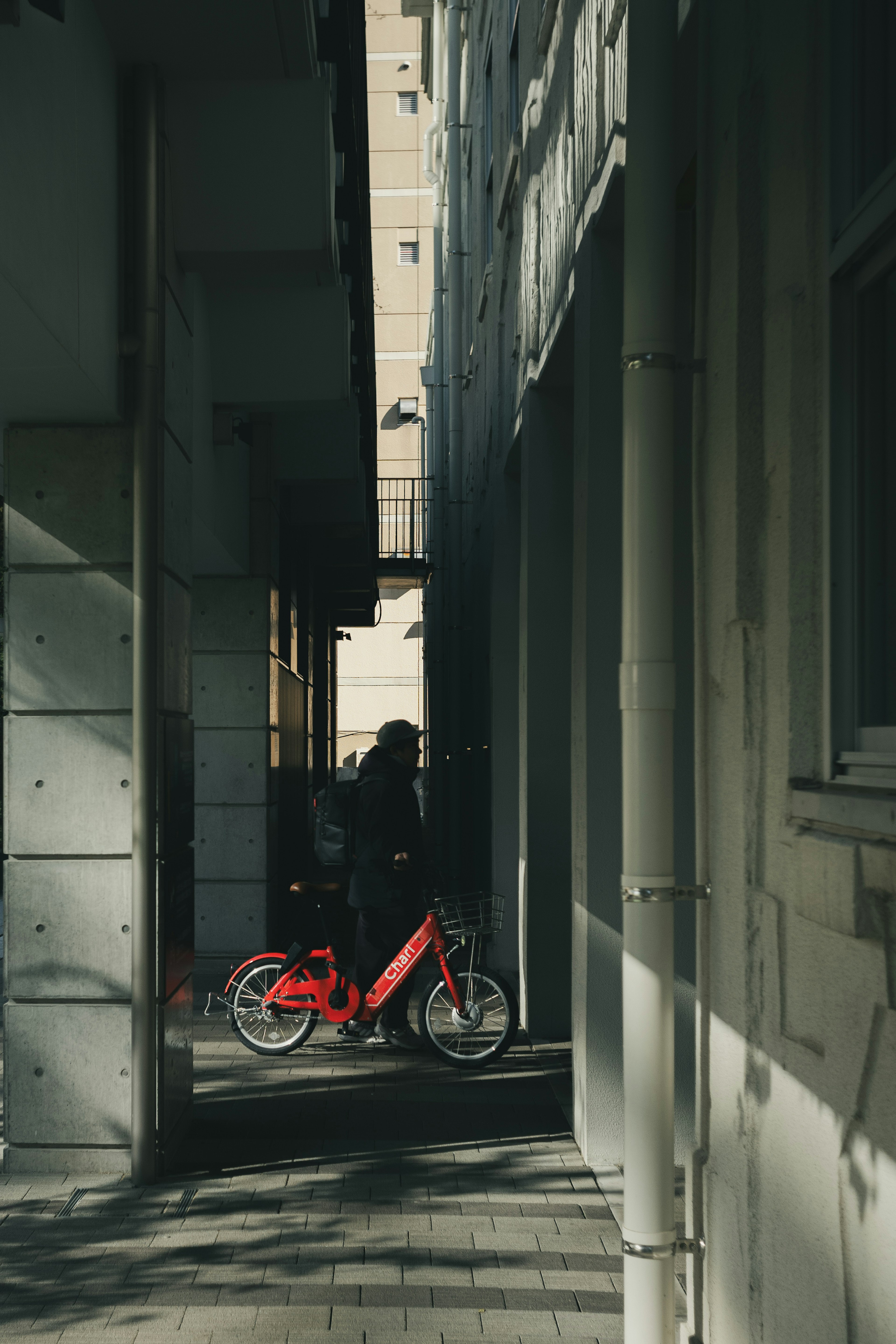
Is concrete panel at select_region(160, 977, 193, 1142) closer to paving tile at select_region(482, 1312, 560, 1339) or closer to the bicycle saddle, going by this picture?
the bicycle saddle

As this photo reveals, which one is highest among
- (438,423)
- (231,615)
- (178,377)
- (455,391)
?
(438,423)

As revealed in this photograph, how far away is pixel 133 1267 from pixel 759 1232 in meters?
2.40

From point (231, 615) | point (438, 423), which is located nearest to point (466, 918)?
point (231, 615)

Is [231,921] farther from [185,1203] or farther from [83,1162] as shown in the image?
[185,1203]

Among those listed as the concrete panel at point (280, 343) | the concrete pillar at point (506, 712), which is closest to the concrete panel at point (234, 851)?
the concrete pillar at point (506, 712)

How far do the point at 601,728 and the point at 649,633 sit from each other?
217 centimetres

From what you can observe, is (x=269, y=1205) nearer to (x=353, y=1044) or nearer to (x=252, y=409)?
(x=353, y=1044)

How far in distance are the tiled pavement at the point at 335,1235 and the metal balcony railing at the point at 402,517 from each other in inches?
737

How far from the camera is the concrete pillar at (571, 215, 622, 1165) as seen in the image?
5.40m

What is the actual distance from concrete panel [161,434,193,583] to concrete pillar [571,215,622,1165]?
1874 millimetres

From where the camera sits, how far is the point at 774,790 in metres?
2.91

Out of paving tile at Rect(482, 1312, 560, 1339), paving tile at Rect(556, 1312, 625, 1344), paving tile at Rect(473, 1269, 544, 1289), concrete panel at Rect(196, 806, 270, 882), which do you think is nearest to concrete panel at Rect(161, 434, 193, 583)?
paving tile at Rect(473, 1269, 544, 1289)

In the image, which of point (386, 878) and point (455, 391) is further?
point (455, 391)

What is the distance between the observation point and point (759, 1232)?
2926 mm
